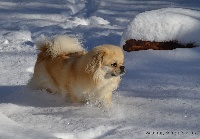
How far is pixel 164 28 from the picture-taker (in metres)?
5.89

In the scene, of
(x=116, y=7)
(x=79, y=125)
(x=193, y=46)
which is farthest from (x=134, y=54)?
(x=116, y=7)

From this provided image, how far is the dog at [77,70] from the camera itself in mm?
4070

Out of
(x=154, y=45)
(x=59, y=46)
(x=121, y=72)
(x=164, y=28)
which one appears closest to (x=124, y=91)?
(x=121, y=72)

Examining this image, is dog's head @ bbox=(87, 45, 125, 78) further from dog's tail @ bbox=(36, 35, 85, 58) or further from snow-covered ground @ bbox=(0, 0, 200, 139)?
dog's tail @ bbox=(36, 35, 85, 58)

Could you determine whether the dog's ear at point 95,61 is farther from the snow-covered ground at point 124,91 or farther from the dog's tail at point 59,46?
the dog's tail at point 59,46

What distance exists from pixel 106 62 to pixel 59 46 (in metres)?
0.78

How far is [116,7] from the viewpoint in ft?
33.2

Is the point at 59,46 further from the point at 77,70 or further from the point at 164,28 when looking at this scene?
the point at 164,28

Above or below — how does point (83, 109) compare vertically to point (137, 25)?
below

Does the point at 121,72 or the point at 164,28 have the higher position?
the point at 164,28

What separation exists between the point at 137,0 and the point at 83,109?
7062 mm

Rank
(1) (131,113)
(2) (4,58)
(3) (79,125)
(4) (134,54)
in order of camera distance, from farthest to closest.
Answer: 1. (2) (4,58)
2. (4) (134,54)
3. (1) (131,113)
4. (3) (79,125)

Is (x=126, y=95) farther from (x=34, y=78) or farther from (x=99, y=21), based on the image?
(x=99, y=21)

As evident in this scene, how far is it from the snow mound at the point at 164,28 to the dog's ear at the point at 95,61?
1.95 meters
